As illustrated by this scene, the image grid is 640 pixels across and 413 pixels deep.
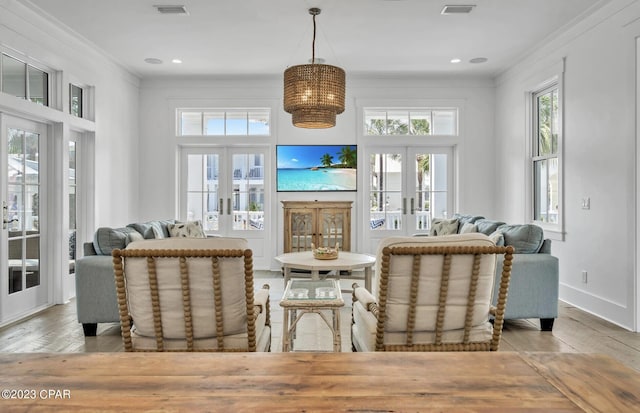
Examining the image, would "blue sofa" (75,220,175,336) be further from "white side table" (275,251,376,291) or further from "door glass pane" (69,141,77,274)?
"door glass pane" (69,141,77,274)

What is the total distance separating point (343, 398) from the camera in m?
0.70

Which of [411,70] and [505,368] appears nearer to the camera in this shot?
[505,368]

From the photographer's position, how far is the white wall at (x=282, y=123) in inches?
253

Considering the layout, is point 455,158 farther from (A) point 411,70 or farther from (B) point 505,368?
(B) point 505,368

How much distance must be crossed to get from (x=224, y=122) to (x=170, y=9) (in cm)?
259

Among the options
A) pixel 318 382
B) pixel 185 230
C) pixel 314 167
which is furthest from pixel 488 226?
pixel 318 382

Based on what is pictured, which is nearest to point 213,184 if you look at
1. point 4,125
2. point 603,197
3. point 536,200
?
point 4,125

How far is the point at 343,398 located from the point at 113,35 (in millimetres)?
5094

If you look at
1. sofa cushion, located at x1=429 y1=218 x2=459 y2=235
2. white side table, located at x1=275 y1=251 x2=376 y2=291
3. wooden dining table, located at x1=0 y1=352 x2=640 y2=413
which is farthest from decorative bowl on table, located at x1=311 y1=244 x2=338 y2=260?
wooden dining table, located at x1=0 y1=352 x2=640 y2=413

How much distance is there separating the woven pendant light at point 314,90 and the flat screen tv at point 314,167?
261cm

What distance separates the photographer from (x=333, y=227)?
6.10 metres

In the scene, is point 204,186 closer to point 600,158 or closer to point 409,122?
point 409,122

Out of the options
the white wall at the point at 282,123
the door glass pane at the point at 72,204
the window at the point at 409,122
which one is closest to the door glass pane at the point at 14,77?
the door glass pane at the point at 72,204

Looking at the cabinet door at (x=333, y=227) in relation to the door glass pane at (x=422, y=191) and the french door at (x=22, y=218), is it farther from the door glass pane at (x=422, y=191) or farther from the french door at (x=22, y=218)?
the french door at (x=22, y=218)
